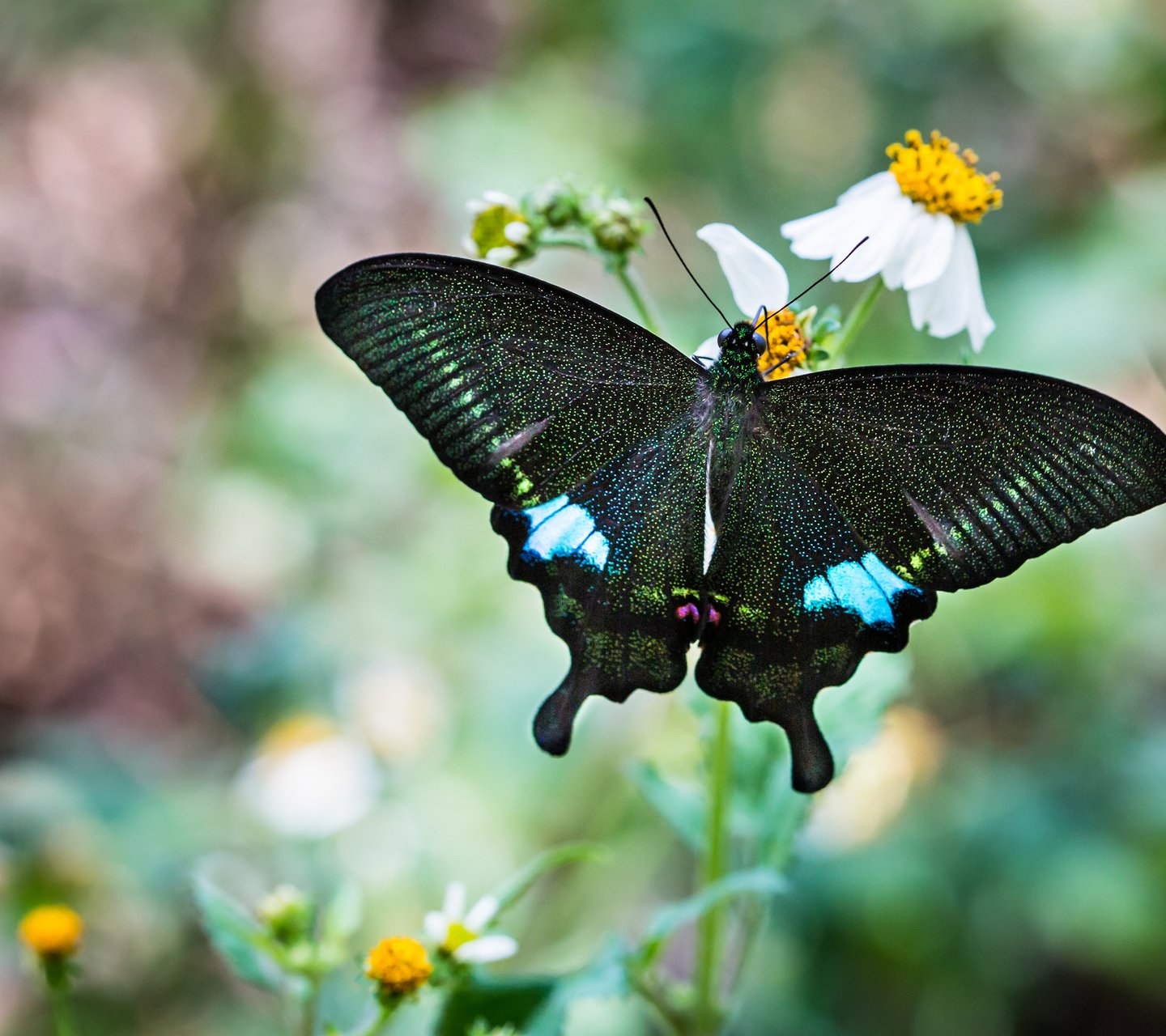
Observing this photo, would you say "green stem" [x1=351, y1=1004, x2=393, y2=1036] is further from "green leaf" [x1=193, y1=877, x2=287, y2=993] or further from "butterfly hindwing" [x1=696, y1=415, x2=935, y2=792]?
"butterfly hindwing" [x1=696, y1=415, x2=935, y2=792]

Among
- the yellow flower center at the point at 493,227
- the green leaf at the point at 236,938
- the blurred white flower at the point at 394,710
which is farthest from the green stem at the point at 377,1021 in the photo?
the blurred white flower at the point at 394,710

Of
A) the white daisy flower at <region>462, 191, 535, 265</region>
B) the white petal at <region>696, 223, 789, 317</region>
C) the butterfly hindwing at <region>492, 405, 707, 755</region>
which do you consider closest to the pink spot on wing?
the butterfly hindwing at <region>492, 405, 707, 755</region>

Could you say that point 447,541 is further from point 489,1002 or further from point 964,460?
point 964,460

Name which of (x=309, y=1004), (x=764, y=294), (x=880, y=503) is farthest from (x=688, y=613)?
(x=309, y=1004)

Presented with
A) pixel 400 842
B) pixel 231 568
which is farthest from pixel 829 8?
pixel 400 842

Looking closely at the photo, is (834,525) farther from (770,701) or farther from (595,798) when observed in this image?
(595,798)

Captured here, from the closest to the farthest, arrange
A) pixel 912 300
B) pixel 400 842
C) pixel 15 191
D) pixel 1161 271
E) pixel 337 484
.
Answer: pixel 912 300, pixel 400 842, pixel 1161 271, pixel 337 484, pixel 15 191

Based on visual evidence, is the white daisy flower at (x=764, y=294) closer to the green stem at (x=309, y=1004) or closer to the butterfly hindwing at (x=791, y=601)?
the butterfly hindwing at (x=791, y=601)
